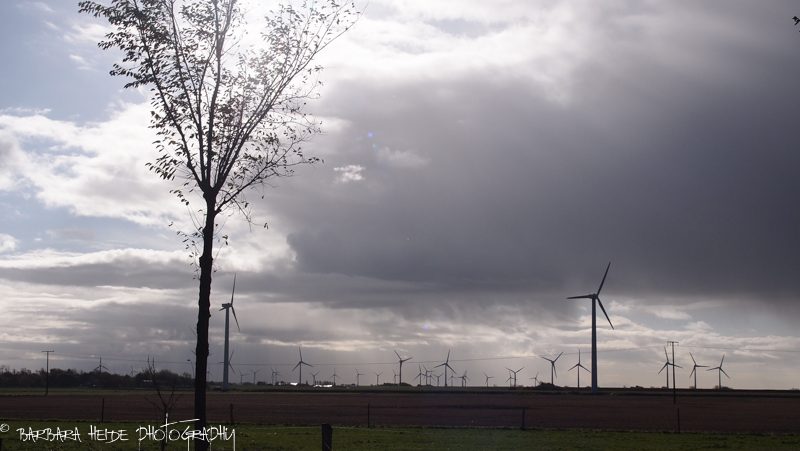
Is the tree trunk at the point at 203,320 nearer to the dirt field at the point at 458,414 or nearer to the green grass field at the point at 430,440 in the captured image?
the green grass field at the point at 430,440

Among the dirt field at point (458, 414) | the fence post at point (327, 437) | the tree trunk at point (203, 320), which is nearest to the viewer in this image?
the fence post at point (327, 437)

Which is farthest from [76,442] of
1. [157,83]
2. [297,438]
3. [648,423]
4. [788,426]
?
[788,426]

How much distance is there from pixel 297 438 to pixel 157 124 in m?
27.0

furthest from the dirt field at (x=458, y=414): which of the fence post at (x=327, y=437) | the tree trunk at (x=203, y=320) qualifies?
the fence post at (x=327, y=437)

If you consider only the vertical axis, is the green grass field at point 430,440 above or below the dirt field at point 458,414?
above

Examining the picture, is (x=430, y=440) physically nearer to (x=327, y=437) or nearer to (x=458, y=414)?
(x=327, y=437)

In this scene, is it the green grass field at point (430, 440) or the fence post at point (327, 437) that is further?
the green grass field at point (430, 440)

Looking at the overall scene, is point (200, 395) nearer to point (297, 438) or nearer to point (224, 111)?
point (224, 111)

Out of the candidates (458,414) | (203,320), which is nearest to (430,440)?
(203,320)

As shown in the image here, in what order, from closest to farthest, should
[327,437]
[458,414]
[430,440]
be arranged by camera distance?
[327,437], [430,440], [458,414]

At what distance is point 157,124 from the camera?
1723 centimetres

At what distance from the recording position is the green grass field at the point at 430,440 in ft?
109

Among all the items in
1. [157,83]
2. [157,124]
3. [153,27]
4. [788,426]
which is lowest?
[788,426]

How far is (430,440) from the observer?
3872 cm
